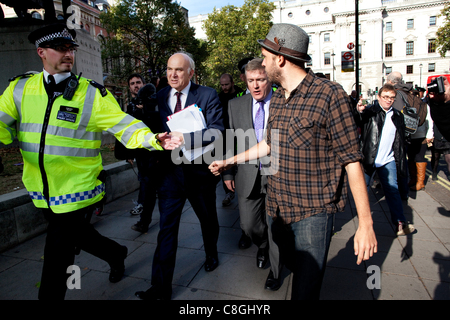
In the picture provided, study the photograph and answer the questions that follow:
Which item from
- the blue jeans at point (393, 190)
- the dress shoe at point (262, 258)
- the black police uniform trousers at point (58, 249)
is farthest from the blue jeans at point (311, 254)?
the blue jeans at point (393, 190)

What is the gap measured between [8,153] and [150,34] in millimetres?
18144

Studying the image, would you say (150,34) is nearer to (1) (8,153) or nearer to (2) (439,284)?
(1) (8,153)

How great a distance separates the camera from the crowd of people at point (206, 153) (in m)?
1.76

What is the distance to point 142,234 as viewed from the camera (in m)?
4.15

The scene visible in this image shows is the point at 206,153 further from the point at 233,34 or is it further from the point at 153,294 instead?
the point at 233,34

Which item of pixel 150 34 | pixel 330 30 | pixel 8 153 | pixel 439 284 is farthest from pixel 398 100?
pixel 330 30

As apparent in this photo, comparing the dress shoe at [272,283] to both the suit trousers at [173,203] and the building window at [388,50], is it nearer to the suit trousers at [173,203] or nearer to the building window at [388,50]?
the suit trousers at [173,203]

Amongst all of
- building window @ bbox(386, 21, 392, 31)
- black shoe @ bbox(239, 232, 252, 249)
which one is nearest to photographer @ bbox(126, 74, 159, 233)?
black shoe @ bbox(239, 232, 252, 249)

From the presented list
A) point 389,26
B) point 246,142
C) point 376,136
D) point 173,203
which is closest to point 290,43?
point 246,142

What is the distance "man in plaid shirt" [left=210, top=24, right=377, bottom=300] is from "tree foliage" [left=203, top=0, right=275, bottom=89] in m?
36.2

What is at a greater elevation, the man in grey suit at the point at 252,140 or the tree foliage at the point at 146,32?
the tree foliage at the point at 146,32

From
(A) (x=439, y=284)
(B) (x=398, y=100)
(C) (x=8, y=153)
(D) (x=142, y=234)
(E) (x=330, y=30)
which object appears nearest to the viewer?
(A) (x=439, y=284)

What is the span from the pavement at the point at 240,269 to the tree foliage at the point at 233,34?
3454cm

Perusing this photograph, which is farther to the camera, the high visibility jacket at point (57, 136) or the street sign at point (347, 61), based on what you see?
the street sign at point (347, 61)
